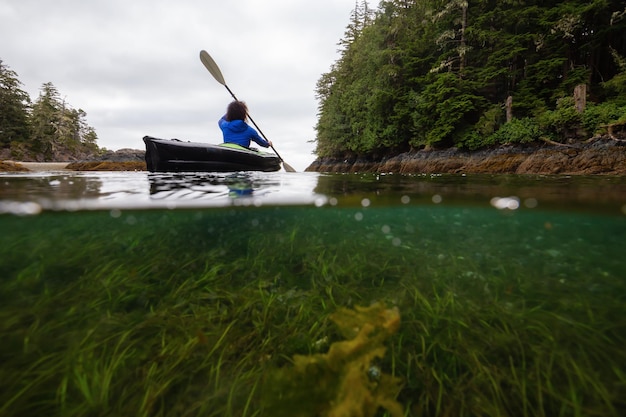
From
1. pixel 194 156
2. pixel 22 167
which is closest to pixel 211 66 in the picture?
pixel 194 156

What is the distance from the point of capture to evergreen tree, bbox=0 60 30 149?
45.0 meters

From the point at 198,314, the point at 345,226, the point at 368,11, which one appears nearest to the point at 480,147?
the point at 345,226

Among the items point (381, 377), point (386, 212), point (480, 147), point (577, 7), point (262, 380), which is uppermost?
point (577, 7)

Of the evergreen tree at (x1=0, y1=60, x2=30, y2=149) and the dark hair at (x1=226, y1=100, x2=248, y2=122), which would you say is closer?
the dark hair at (x1=226, y1=100, x2=248, y2=122)

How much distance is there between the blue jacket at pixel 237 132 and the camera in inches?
448

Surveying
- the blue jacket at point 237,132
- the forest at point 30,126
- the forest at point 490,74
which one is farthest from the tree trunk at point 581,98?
the forest at point 30,126

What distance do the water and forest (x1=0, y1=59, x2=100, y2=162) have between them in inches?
2389

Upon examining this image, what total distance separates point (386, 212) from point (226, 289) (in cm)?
359

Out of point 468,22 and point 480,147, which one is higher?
point 468,22

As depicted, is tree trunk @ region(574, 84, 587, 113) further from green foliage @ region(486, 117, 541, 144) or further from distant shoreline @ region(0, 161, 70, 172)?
distant shoreline @ region(0, 161, 70, 172)

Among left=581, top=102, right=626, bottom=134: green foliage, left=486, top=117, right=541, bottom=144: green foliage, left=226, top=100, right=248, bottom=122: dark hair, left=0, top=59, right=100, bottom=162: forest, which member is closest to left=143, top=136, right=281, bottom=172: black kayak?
left=226, top=100, right=248, bottom=122: dark hair

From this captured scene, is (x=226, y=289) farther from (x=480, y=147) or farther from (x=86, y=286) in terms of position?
(x=480, y=147)

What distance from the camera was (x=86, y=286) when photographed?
366 cm

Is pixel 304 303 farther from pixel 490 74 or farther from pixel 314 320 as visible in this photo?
pixel 490 74
